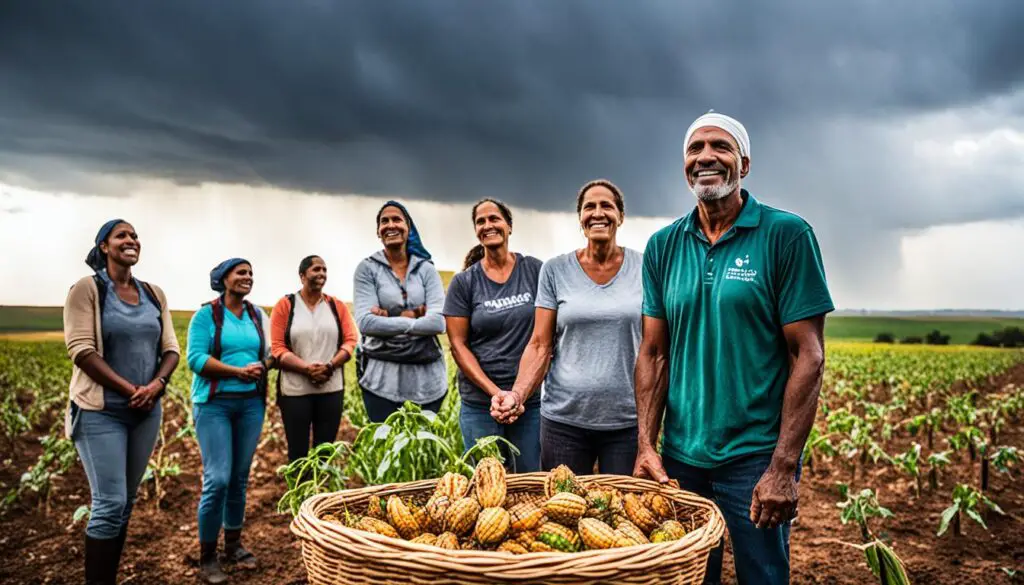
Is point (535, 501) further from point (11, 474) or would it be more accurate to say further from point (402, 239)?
point (11, 474)

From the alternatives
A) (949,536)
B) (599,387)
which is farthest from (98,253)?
(949,536)

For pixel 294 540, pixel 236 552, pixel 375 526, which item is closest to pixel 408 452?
pixel 375 526

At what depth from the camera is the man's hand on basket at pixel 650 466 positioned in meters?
2.73

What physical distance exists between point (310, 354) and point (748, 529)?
13.1 feet

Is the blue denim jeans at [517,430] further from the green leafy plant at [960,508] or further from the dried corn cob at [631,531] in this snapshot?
the green leafy plant at [960,508]

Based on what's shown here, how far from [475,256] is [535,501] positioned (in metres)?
2.74

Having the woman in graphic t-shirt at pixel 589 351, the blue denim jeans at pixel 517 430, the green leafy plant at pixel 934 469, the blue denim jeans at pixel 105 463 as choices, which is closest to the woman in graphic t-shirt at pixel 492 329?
the blue denim jeans at pixel 517 430

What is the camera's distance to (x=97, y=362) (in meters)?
4.29

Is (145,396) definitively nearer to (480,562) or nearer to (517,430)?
(517,430)

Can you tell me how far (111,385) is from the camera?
4312 mm

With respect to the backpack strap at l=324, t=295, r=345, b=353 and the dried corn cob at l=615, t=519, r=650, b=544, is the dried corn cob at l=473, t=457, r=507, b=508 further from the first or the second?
the backpack strap at l=324, t=295, r=345, b=353

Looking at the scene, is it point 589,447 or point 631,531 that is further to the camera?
point 589,447

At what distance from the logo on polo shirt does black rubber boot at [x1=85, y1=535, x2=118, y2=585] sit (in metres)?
4.16

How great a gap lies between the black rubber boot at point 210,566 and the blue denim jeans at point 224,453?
0.06 metres
